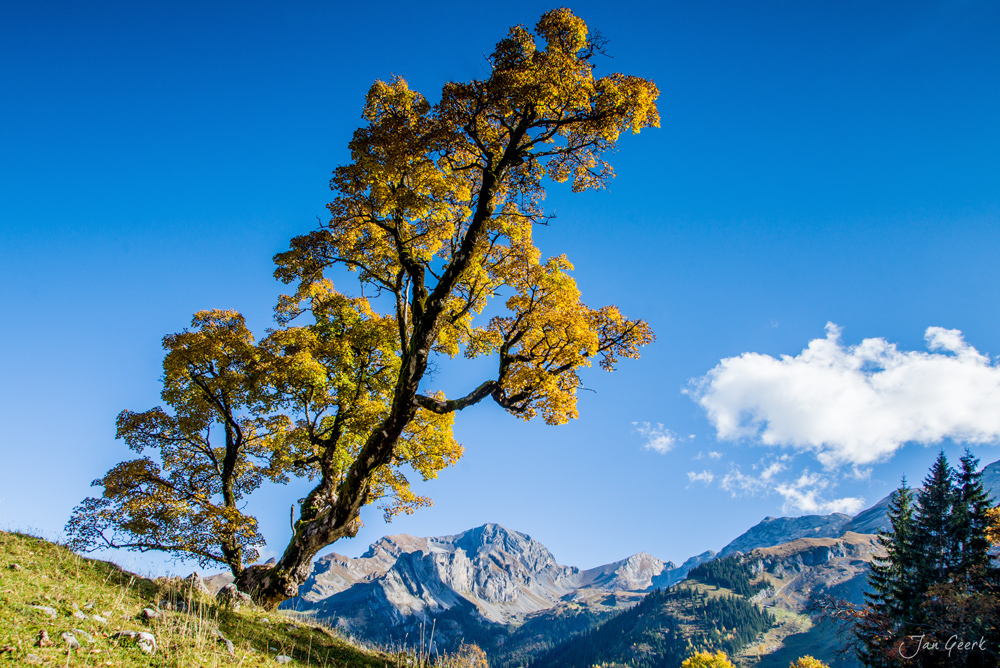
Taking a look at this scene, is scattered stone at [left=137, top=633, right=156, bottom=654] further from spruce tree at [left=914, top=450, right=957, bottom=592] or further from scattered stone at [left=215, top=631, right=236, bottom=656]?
spruce tree at [left=914, top=450, right=957, bottom=592]

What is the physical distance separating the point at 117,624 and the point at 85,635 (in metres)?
0.92

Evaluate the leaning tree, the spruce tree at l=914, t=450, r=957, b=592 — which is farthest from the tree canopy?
the leaning tree

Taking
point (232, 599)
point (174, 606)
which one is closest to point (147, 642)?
point (174, 606)

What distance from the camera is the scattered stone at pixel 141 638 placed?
579cm

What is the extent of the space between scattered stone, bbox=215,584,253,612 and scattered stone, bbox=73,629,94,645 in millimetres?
5573

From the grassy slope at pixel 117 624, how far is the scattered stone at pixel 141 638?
0.24 ft

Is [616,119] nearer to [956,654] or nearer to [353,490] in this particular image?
[353,490]

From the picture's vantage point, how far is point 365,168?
39.3ft

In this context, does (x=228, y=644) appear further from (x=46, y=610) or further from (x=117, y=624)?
(x=46, y=610)

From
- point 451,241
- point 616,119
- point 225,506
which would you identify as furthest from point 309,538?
point 616,119

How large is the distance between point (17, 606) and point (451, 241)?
1056 cm

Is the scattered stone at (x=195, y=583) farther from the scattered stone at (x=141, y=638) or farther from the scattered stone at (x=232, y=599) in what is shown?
the scattered stone at (x=141, y=638)

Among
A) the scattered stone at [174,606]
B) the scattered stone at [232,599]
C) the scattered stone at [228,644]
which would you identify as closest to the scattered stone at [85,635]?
the scattered stone at [228,644]

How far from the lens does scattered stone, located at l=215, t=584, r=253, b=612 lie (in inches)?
428
